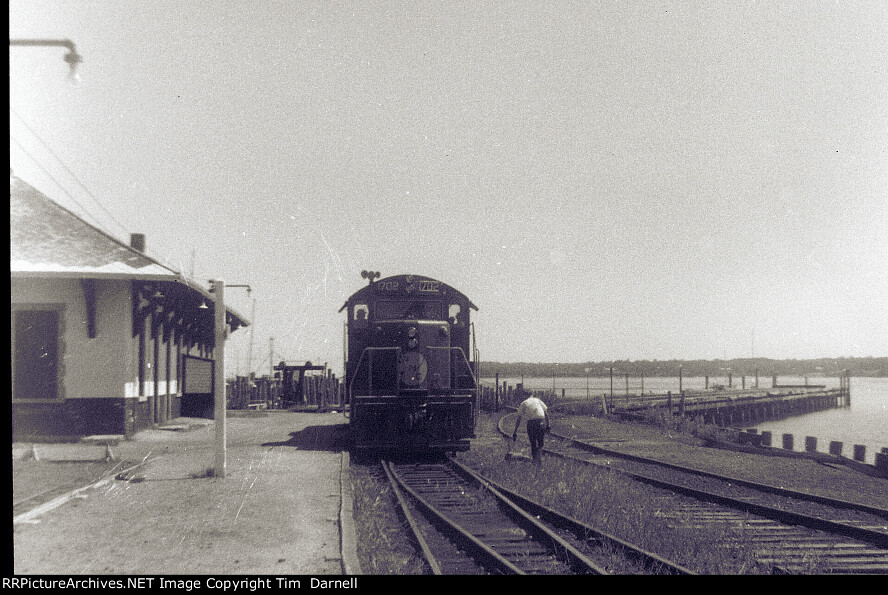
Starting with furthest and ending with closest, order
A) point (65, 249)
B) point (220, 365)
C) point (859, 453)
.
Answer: point (859, 453), point (65, 249), point (220, 365)

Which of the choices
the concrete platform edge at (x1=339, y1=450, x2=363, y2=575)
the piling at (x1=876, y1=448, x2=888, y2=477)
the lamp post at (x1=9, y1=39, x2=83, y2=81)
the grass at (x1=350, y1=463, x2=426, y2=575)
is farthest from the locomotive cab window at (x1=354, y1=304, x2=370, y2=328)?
the piling at (x1=876, y1=448, x2=888, y2=477)

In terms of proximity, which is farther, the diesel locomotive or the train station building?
the diesel locomotive

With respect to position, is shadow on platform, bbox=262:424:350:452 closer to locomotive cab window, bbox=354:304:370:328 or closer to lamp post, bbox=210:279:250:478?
locomotive cab window, bbox=354:304:370:328

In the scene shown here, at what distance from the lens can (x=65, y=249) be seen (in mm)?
11688

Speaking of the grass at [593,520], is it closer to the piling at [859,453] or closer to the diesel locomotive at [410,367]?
the diesel locomotive at [410,367]

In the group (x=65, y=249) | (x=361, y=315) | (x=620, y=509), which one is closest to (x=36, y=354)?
(x=65, y=249)

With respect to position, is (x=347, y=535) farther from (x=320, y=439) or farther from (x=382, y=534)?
(x=320, y=439)

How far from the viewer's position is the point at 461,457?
1605 centimetres

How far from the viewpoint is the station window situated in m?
13.8

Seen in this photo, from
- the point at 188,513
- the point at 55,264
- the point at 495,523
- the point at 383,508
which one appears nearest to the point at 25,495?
the point at 188,513

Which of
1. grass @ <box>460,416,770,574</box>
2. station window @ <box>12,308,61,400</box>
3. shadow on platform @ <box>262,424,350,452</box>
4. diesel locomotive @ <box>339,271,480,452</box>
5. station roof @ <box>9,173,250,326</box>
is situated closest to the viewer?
grass @ <box>460,416,770,574</box>

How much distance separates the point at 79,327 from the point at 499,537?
1061 centimetres

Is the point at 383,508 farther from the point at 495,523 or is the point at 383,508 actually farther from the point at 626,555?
the point at 626,555
